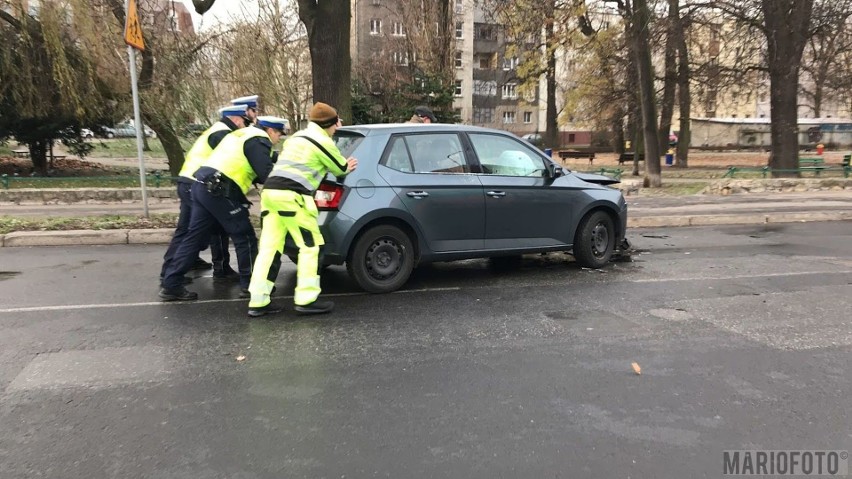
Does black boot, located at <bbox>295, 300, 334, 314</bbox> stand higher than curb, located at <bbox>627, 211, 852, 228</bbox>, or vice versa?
curb, located at <bbox>627, 211, 852, 228</bbox>

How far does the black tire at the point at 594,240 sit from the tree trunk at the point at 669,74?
1227 cm

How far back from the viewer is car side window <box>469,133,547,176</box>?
6.79 m

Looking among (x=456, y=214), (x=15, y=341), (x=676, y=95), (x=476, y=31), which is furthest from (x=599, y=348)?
(x=476, y=31)

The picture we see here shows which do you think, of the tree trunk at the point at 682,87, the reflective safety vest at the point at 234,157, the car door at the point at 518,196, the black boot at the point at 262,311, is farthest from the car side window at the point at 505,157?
the tree trunk at the point at 682,87

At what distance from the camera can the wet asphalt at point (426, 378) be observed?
3125 mm

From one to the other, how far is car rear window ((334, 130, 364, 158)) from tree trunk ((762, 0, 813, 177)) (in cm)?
1577

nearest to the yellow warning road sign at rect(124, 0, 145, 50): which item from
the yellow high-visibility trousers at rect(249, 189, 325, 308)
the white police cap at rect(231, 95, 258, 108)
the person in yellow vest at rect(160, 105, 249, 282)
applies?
the person in yellow vest at rect(160, 105, 249, 282)

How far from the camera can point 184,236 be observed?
6.38 m

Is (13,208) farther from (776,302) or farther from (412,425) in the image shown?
(776,302)

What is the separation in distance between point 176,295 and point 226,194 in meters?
1.17

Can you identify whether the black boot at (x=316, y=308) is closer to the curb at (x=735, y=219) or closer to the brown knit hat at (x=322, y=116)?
the brown knit hat at (x=322, y=116)

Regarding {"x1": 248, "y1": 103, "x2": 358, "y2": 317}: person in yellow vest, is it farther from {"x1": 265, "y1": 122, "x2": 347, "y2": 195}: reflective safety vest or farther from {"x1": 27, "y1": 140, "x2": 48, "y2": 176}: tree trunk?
{"x1": 27, "y1": 140, "x2": 48, "y2": 176}: tree trunk

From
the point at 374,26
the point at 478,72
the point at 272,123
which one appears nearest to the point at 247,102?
the point at 272,123

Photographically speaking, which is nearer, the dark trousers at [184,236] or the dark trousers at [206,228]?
the dark trousers at [206,228]
